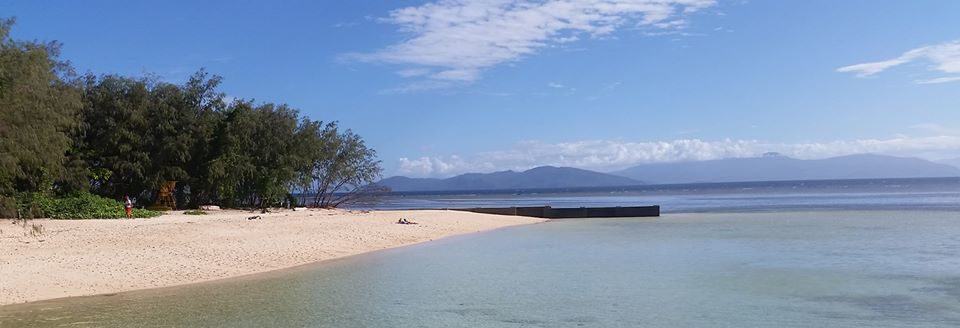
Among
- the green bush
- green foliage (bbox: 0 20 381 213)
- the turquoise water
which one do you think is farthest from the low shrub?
the turquoise water

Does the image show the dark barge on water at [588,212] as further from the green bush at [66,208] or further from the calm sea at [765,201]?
the green bush at [66,208]

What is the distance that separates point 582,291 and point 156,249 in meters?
12.5

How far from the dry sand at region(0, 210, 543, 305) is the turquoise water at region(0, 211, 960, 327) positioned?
1182 millimetres

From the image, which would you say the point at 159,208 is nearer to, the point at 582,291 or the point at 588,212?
the point at 588,212

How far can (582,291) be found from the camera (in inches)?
675

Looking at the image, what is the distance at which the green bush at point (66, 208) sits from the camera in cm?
2855

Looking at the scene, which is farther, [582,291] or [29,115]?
[29,115]

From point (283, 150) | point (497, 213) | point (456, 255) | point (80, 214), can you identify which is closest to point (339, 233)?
point (456, 255)

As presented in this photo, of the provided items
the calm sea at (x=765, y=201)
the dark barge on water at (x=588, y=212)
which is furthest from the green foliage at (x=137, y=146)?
the calm sea at (x=765, y=201)

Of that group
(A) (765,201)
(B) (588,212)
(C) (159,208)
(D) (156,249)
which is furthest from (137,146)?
(A) (765,201)

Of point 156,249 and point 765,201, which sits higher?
point 765,201

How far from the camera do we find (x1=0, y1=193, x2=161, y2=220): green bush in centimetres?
2855

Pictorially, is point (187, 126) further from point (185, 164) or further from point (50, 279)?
point (50, 279)

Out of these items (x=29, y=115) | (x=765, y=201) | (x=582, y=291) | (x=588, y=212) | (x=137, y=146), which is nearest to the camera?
(x=582, y=291)
